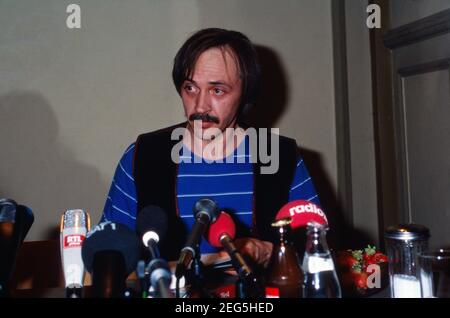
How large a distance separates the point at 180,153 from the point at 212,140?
115 mm

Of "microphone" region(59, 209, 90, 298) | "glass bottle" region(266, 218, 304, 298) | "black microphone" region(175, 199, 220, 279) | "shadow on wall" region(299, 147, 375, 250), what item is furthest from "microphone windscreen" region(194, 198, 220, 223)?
"shadow on wall" region(299, 147, 375, 250)

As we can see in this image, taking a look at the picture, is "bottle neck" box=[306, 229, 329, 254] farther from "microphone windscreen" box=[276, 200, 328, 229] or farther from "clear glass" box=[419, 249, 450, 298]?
"clear glass" box=[419, 249, 450, 298]

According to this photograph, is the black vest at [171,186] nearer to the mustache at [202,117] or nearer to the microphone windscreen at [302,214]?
the mustache at [202,117]

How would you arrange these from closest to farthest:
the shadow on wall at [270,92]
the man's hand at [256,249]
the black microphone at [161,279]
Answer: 1. the black microphone at [161,279]
2. the man's hand at [256,249]
3. the shadow on wall at [270,92]

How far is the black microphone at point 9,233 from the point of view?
2.38ft

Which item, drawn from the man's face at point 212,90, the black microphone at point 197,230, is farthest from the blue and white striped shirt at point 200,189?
the black microphone at point 197,230

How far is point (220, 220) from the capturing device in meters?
0.88

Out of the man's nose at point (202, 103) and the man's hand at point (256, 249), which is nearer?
the man's hand at point (256, 249)

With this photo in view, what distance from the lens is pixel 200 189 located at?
154 cm

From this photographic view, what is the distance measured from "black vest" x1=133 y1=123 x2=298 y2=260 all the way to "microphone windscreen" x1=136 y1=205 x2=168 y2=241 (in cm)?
64

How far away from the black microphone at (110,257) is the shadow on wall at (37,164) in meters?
1.35

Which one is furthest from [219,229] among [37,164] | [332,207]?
[332,207]
